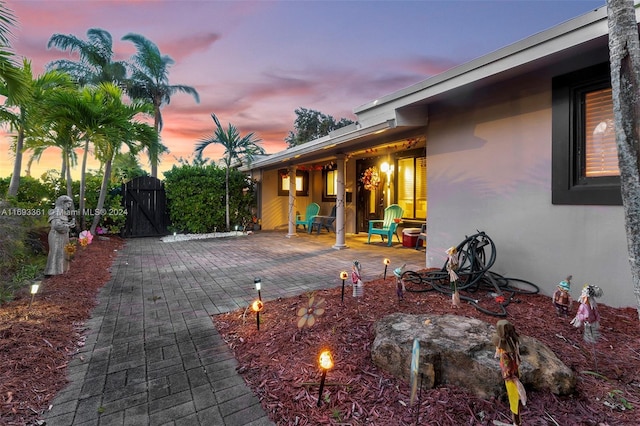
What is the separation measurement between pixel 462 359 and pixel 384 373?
446mm

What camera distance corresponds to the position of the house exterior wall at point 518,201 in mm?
2777

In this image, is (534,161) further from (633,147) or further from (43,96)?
(43,96)

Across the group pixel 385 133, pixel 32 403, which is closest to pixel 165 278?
pixel 32 403

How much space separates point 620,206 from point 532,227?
773 millimetres

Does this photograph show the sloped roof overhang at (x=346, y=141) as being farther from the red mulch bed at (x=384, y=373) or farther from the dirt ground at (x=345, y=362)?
the red mulch bed at (x=384, y=373)

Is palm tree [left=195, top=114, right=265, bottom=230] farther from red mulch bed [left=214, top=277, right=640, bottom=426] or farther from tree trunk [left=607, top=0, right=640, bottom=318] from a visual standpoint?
tree trunk [left=607, top=0, right=640, bottom=318]

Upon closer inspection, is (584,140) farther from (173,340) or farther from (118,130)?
(118,130)

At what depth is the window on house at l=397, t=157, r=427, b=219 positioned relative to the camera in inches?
305

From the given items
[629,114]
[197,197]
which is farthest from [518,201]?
[197,197]

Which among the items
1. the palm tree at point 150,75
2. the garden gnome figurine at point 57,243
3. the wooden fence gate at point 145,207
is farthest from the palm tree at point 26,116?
the palm tree at point 150,75

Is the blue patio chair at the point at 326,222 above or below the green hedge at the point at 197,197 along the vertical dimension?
below

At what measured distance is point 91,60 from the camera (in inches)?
537

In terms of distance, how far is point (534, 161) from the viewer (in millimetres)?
3244

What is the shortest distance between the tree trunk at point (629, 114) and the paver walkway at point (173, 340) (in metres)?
1.93
